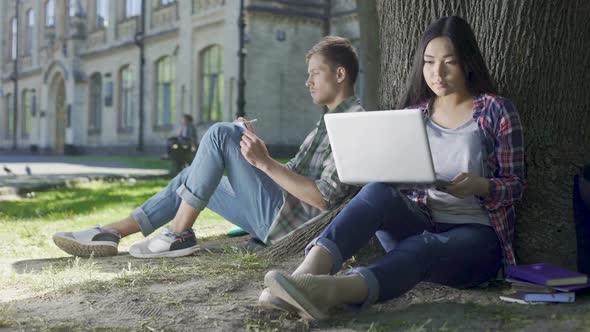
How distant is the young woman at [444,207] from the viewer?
3043mm

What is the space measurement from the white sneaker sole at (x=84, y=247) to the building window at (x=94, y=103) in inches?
1133

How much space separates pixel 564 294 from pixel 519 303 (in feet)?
0.62

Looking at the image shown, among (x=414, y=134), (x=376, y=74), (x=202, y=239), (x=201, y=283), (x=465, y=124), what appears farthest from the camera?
(x=202, y=239)

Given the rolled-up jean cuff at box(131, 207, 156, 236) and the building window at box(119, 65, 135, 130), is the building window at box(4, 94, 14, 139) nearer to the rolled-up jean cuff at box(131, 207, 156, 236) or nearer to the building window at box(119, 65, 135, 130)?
the building window at box(119, 65, 135, 130)

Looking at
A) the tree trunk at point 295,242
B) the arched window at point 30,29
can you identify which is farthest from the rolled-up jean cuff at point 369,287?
the arched window at point 30,29

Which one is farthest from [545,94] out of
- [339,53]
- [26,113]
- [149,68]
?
[26,113]

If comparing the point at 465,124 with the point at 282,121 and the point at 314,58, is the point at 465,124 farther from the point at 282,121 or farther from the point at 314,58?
the point at 282,121

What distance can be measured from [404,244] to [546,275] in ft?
2.05

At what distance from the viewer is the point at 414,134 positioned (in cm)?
315

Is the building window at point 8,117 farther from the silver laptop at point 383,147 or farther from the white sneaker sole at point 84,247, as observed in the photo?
the silver laptop at point 383,147

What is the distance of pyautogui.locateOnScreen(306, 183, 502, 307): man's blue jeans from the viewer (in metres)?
3.06

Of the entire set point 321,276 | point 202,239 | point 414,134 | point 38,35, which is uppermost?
point 38,35

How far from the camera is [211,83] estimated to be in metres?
25.0

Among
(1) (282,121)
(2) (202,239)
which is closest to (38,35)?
(1) (282,121)
